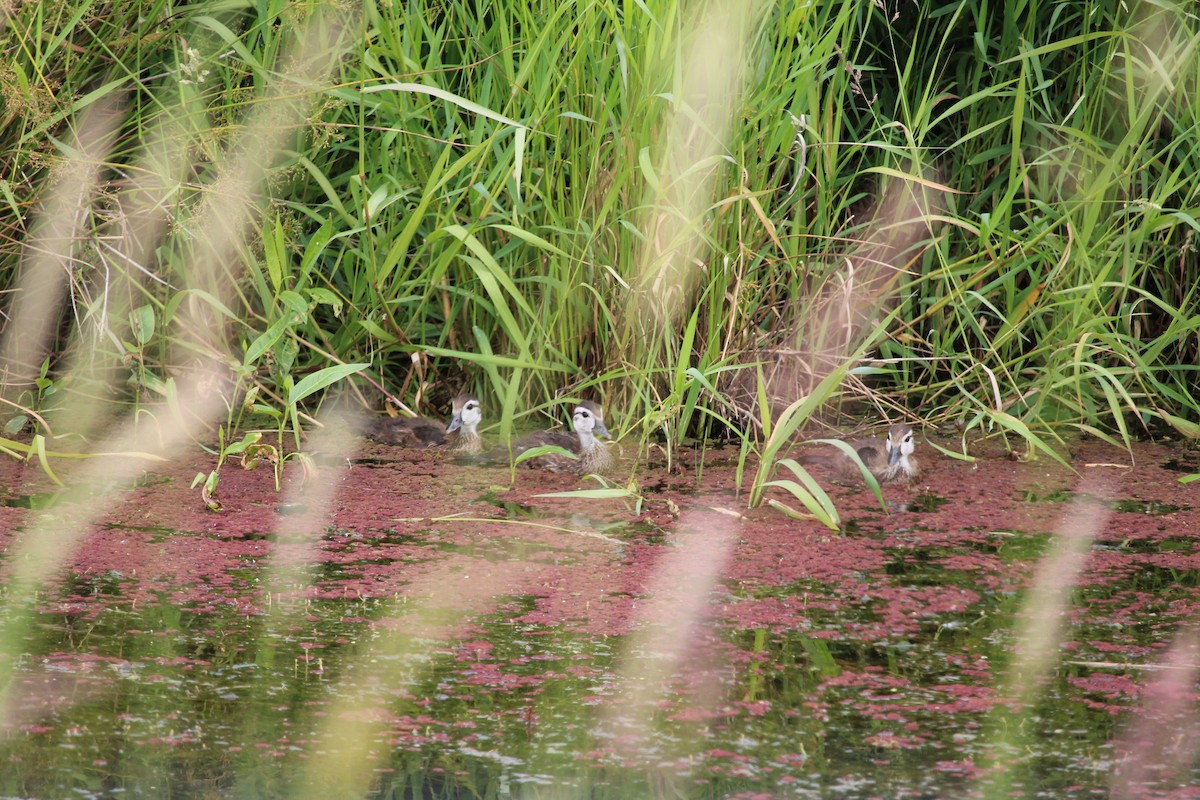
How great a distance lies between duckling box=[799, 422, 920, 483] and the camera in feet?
14.9

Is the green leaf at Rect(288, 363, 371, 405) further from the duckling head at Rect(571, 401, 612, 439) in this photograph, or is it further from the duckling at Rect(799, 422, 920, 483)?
the duckling at Rect(799, 422, 920, 483)

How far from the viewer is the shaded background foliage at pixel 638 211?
14.8 feet

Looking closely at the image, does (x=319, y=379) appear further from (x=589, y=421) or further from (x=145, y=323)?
(x=589, y=421)

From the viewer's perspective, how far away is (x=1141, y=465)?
4715 millimetres

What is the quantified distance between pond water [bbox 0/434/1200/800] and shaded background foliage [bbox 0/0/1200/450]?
21.3 inches

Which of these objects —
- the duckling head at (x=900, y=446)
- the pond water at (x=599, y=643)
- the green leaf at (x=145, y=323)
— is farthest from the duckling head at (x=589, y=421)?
the green leaf at (x=145, y=323)

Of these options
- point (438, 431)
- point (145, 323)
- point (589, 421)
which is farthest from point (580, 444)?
point (145, 323)

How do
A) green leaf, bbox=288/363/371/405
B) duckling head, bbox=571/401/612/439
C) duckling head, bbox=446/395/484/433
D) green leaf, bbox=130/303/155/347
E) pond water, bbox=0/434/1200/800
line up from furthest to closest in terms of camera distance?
duckling head, bbox=446/395/484/433 → duckling head, bbox=571/401/612/439 → green leaf, bbox=130/303/155/347 → green leaf, bbox=288/363/371/405 → pond water, bbox=0/434/1200/800

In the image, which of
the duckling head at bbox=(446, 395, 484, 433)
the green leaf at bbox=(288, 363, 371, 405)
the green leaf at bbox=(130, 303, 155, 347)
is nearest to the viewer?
the green leaf at bbox=(288, 363, 371, 405)

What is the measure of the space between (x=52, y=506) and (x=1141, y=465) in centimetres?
313

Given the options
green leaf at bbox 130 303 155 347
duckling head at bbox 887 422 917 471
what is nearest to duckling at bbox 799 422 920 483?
duckling head at bbox 887 422 917 471

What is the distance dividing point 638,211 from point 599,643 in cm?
177

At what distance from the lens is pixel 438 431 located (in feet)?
15.9

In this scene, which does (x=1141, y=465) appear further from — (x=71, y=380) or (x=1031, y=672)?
(x=71, y=380)
